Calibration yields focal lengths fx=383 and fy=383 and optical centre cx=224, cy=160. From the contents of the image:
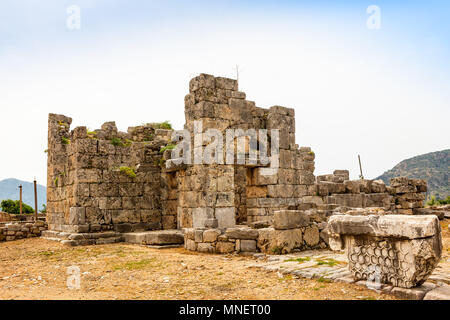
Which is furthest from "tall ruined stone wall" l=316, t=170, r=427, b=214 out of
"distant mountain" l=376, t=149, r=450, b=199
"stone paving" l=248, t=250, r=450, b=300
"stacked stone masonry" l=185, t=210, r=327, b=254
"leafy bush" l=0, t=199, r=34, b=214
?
"distant mountain" l=376, t=149, r=450, b=199

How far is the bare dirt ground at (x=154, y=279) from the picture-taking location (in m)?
4.86

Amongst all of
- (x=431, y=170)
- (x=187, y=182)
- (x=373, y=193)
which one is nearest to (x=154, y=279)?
(x=187, y=182)

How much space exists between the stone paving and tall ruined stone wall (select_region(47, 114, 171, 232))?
229 inches

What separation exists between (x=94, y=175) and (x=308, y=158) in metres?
7.30

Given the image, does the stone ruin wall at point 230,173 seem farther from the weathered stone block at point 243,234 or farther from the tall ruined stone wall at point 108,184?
the weathered stone block at point 243,234

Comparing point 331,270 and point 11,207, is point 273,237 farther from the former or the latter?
point 11,207

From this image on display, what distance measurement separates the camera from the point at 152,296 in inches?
193

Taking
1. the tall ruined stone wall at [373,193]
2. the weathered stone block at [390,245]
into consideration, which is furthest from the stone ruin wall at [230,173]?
the weathered stone block at [390,245]

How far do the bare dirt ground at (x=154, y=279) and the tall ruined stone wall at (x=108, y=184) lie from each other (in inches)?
98.0

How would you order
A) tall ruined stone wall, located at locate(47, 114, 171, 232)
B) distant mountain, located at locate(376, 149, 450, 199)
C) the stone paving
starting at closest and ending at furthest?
1. the stone paving
2. tall ruined stone wall, located at locate(47, 114, 171, 232)
3. distant mountain, located at locate(376, 149, 450, 199)

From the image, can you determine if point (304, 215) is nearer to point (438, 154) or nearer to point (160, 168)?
point (160, 168)

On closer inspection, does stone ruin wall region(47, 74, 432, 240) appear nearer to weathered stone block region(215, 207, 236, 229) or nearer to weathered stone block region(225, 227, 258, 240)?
weathered stone block region(215, 207, 236, 229)

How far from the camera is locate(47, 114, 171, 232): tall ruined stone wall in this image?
1163cm
